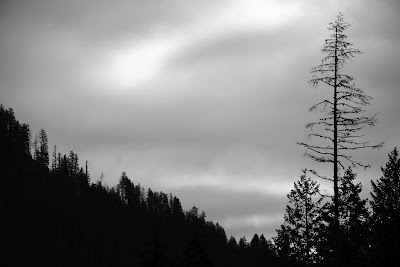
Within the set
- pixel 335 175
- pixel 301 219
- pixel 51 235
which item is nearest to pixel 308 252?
pixel 301 219

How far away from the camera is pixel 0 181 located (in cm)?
11544

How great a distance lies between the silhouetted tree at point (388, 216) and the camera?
2166cm

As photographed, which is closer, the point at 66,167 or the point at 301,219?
the point at 301,219

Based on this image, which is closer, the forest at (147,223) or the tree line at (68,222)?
the forest at (147,223)

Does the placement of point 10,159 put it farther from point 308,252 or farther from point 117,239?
point 308,252

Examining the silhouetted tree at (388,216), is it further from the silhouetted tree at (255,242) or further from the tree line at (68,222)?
the silhouetted tree at (255,242)

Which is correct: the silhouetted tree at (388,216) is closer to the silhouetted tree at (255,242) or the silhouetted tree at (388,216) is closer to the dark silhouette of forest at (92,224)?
the dark silhouette of forest at (92,224)

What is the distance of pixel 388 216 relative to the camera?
916 inches

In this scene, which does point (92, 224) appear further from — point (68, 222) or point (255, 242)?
point (255, 242)

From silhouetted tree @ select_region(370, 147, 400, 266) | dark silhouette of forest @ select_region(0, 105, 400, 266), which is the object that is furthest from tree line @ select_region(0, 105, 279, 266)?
silhouetted tree @ select_region(370, 147, 400, 266)

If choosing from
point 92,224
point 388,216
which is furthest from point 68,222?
point 388,216

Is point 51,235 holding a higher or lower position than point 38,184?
lower

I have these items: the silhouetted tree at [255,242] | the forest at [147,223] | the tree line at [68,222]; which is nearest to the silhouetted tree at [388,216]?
the forest at [147,223]

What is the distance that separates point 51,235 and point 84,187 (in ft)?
127
